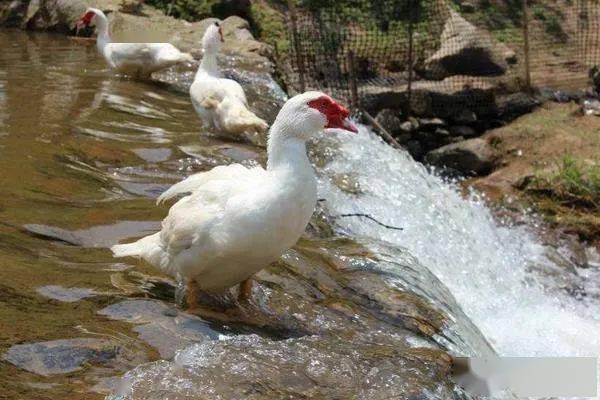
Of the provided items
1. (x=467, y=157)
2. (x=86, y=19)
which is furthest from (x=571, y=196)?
(x=86, y=19)

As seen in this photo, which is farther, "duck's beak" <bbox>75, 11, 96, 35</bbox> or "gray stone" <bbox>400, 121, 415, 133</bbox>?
"gray stone" <bbox>400, 121, 415, 133</bbox>

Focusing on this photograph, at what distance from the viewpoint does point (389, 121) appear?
12664 mm

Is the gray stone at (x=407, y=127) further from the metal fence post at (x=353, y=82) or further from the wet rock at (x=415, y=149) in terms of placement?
the metal fence post at (x=353, y=82)

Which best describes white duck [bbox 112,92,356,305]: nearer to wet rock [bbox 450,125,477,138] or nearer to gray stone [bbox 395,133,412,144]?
gray stone [bbox 395,133,412,144]

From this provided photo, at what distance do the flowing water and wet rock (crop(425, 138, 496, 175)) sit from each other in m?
1.04

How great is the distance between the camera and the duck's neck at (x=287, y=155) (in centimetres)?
421

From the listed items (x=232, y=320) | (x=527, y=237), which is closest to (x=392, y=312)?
(x=232, y=320)

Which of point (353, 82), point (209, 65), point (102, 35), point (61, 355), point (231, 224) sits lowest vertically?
point (353, 82)

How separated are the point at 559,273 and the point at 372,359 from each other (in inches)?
218

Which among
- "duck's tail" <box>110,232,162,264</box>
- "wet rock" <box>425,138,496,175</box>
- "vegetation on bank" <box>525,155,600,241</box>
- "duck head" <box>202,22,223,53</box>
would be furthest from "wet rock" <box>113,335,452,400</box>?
"wet rock" <box>425,138,496,175</box>

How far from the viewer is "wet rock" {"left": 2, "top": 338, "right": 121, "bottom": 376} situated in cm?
355

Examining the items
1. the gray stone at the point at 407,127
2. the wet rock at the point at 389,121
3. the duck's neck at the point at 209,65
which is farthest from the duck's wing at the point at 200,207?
the gray stone at the point at 407,127

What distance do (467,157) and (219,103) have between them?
170 inches

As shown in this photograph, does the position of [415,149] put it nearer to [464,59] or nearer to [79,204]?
[464,59]
